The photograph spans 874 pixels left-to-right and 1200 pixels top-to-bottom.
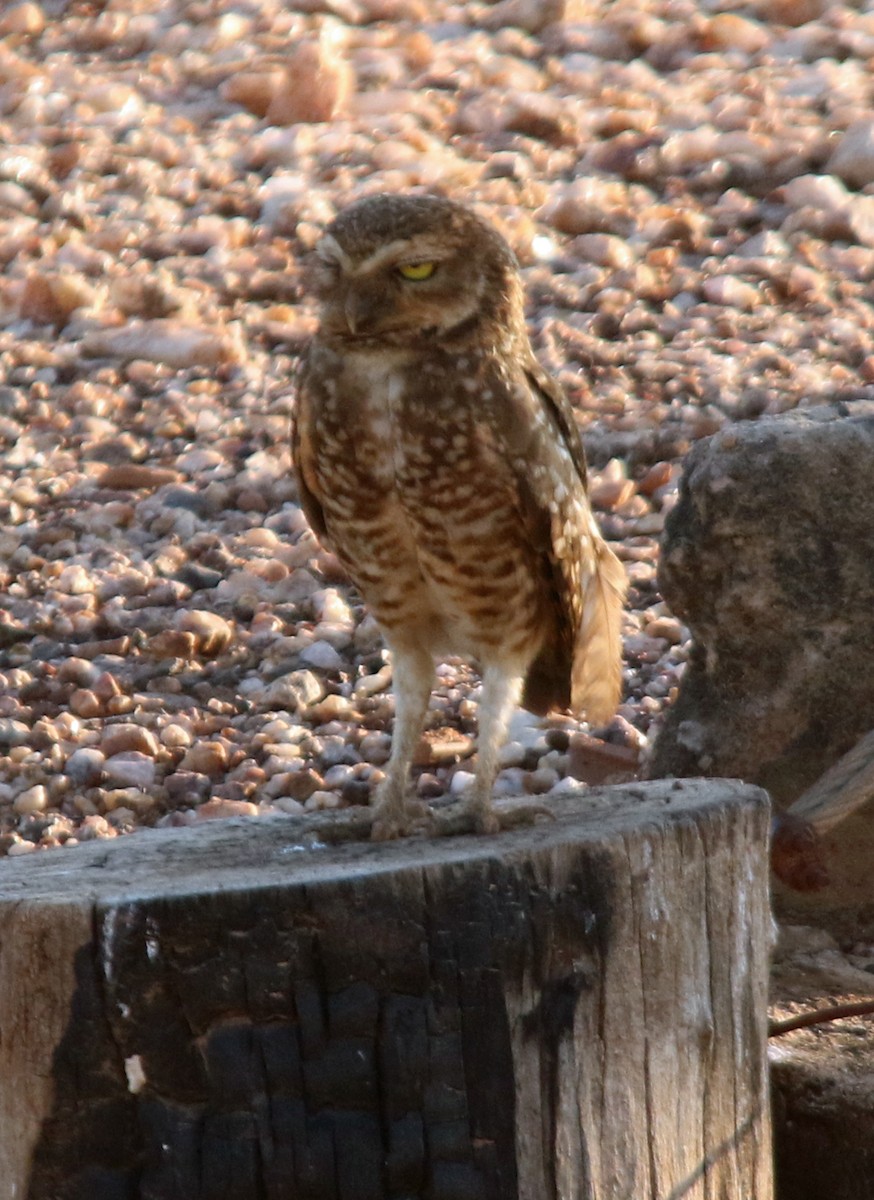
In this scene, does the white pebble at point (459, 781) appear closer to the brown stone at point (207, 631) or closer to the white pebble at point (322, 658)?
the white pebble at point (322, 658)

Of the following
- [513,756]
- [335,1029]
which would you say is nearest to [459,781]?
[513,756]

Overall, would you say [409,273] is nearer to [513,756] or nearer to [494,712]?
[494,712]

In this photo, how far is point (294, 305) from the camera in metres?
6.21

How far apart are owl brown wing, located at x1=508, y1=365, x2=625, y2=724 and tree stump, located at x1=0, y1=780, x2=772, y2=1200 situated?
2.69 feet

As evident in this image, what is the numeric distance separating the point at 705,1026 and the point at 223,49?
598 centimetres

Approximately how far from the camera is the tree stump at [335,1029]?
87.5 inches

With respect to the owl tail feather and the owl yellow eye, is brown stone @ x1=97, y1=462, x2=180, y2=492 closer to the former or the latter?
the owl tail feather

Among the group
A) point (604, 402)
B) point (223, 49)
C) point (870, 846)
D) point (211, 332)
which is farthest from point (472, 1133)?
point (223, 49)

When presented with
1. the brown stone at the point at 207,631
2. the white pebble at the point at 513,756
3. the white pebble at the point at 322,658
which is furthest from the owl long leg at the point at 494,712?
the brown stone at the point at 207,631

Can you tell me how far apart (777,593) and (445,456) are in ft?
3.21

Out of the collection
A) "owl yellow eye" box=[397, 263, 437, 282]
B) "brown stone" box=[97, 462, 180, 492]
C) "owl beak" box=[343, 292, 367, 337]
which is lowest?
"brown stone" box=[97, 462, 180, 492]

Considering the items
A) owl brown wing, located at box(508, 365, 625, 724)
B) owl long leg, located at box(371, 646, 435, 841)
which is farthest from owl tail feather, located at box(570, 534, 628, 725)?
owl long leg, located at box(371, 646, 435, 841)

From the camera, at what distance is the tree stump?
2223 millimetres

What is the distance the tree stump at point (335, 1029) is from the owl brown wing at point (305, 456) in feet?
3.27
